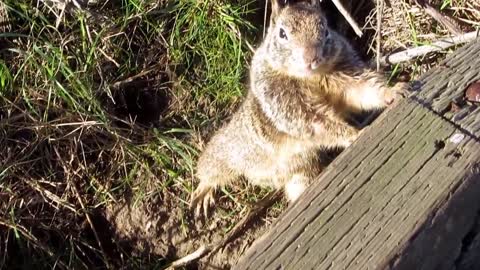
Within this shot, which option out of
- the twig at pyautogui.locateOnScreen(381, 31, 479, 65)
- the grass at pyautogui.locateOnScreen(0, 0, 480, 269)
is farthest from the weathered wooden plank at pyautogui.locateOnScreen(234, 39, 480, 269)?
the grass at pyautogui.locateOnScreen(0, 0, 480, 269)

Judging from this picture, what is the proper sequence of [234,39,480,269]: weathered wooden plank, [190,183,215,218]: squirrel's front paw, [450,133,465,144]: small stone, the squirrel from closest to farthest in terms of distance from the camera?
1. [234,39,480,269]: weathered wooden plank
2. [450,133,465,144]: small stone
3. the squirrel
4. [190,183,215,218]: squirrel's front paw

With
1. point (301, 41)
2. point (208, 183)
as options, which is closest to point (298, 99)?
point (301, 41)

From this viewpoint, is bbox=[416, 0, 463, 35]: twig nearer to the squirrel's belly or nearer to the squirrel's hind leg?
the squirrel's belly

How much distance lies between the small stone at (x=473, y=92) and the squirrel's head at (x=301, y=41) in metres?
0.73

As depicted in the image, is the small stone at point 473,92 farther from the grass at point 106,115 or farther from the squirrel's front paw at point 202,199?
the squirrel's front paw at point 202,199

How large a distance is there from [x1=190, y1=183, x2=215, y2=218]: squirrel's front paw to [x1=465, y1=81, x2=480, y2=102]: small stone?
1738 mm

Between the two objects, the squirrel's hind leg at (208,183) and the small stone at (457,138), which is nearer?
the small stone at (457,138)

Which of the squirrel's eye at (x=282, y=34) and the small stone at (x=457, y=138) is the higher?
the small stone at (x=457, y=138)

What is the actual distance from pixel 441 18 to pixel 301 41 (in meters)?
0.83

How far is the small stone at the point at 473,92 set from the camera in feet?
7.09

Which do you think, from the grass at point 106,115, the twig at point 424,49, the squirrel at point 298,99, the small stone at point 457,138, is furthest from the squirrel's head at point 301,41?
the small stone at point 457,138

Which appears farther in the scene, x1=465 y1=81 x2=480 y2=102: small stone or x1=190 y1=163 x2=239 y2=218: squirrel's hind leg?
x1=190 y1=163 x2=239 y2=218: squirrel's hind leg

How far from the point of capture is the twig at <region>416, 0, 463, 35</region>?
331 cm

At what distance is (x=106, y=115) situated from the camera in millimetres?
3668
